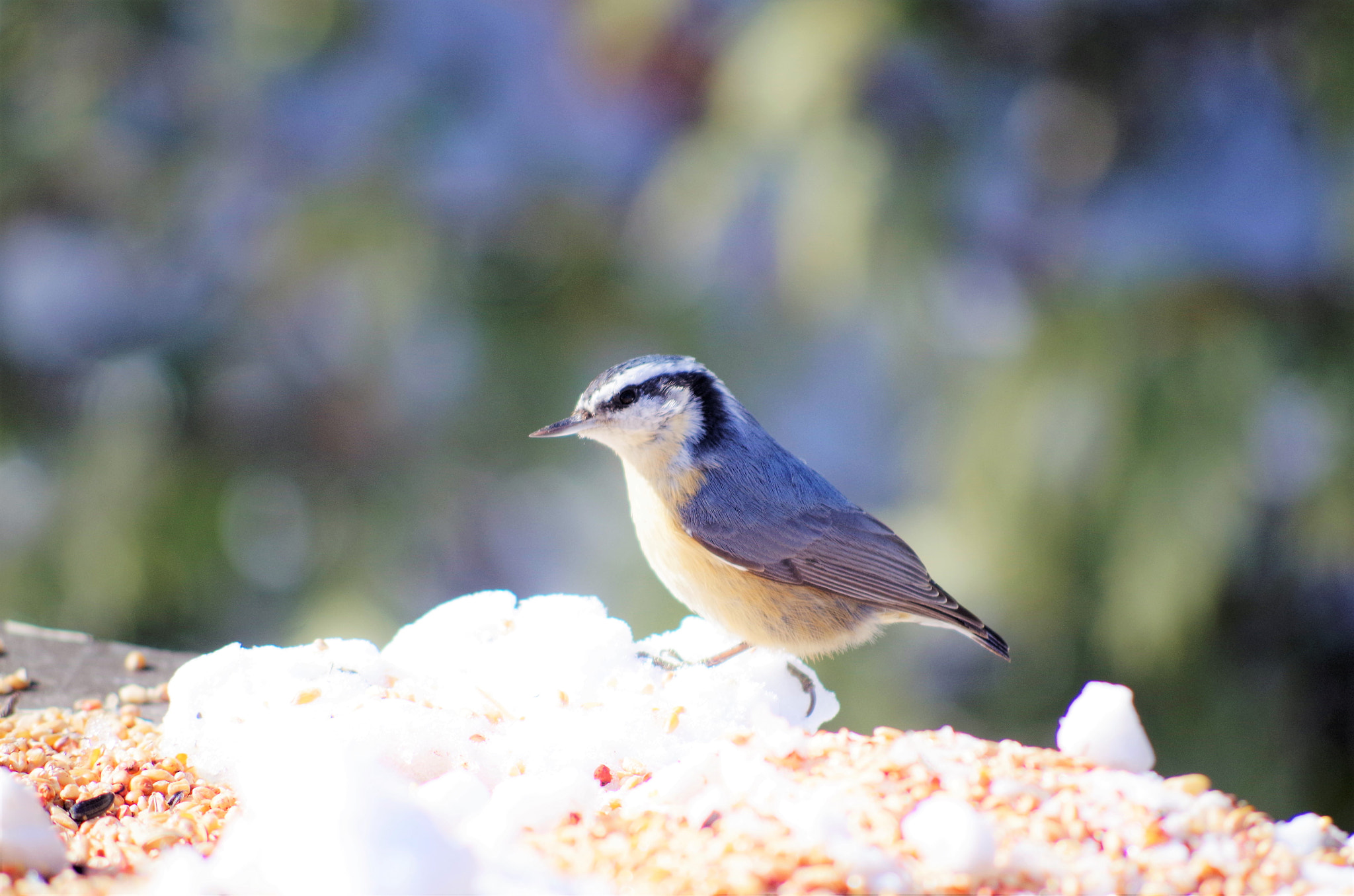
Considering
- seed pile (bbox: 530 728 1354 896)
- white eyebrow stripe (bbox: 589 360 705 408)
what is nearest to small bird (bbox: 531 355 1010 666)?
white eyebrow stripe (bbox: 589 360 705 408)

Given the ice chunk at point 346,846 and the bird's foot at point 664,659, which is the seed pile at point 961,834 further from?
the bird's foot at point 664,659

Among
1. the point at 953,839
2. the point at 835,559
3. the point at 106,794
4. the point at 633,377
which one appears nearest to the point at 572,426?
the point at 633,377

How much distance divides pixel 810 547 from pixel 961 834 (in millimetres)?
654

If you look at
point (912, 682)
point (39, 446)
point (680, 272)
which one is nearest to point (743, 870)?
point (912, 682)

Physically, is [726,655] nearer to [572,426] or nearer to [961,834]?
[572,426]

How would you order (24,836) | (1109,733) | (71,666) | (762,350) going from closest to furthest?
(24,836) < (1109,733) < (71,666) < (762,350)

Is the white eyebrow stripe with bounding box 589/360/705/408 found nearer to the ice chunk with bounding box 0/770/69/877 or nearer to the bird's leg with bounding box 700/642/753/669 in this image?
the bird's leg with bounding box 700/642/753/669

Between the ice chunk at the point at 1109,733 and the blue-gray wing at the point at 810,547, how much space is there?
45 centimetres

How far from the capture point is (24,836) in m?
0.71

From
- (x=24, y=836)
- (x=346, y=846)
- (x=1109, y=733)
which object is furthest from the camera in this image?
(x=1109, y=733)

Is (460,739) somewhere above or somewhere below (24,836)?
above

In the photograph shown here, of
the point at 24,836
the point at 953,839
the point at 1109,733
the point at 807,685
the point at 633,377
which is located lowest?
the point at 24,836

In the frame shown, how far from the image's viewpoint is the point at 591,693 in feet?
3.41

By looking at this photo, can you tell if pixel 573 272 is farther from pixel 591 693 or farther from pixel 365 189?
pixel 591 693
